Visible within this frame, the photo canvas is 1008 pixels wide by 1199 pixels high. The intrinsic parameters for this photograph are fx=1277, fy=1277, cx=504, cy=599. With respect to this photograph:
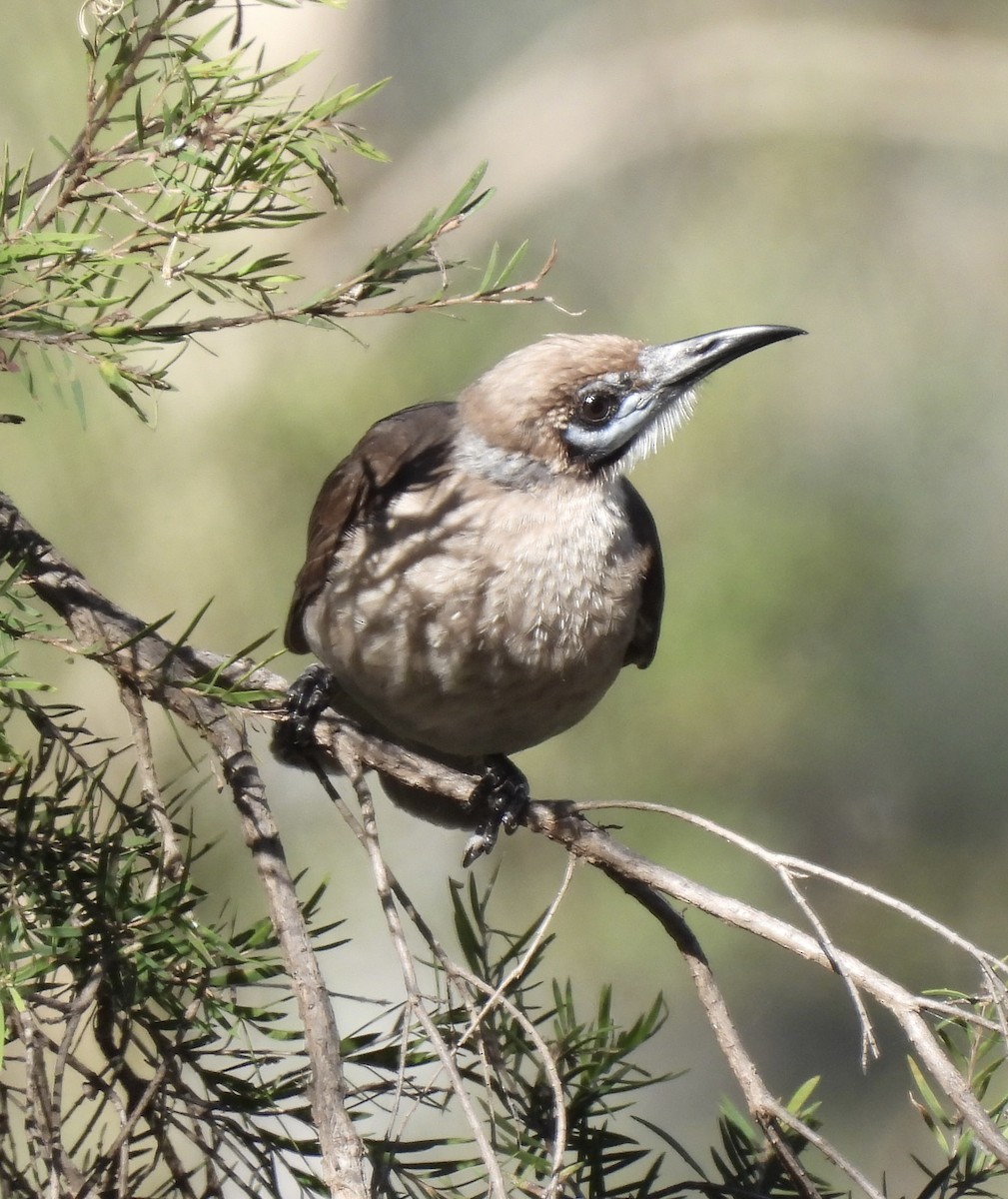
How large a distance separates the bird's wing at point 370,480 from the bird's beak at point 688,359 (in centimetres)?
50

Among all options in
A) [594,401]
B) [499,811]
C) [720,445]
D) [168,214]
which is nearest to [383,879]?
[168,214]

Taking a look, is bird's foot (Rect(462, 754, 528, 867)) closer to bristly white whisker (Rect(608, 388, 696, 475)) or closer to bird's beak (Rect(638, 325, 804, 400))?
bristly white whisker (Rect(608, 388, 696, 475))

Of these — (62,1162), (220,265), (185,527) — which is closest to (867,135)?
(185,527)

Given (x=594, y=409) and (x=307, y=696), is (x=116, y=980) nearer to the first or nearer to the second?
(x=307, y=696)

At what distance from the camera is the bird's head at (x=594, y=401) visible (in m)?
3.05

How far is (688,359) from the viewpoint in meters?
3.05

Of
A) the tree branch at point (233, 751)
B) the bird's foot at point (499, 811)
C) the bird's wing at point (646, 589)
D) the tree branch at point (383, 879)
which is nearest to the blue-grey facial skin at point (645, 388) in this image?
the bird's wing at point (646, 589)

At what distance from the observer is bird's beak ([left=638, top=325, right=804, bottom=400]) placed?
3043mm

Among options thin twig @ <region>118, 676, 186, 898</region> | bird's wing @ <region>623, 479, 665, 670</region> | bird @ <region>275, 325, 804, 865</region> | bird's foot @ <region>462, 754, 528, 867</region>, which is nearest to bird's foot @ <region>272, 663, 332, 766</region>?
bird @ <region>275, 325, 804, 865</region>

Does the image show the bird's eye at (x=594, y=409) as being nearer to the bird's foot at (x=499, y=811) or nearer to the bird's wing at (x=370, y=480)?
the bird's wing at (x=370, y=480)

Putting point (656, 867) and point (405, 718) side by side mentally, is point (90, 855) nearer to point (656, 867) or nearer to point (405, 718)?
point (656, 867)

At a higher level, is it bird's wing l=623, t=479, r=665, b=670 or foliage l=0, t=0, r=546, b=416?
bird's wing l=623, t=479, r=665, b=670

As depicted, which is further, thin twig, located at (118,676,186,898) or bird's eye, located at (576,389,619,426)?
bird's eye, located at (576,389,619,426)

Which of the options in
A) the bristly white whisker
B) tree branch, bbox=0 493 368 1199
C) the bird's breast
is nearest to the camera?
tree branch, bbox=0 493 368 1199
